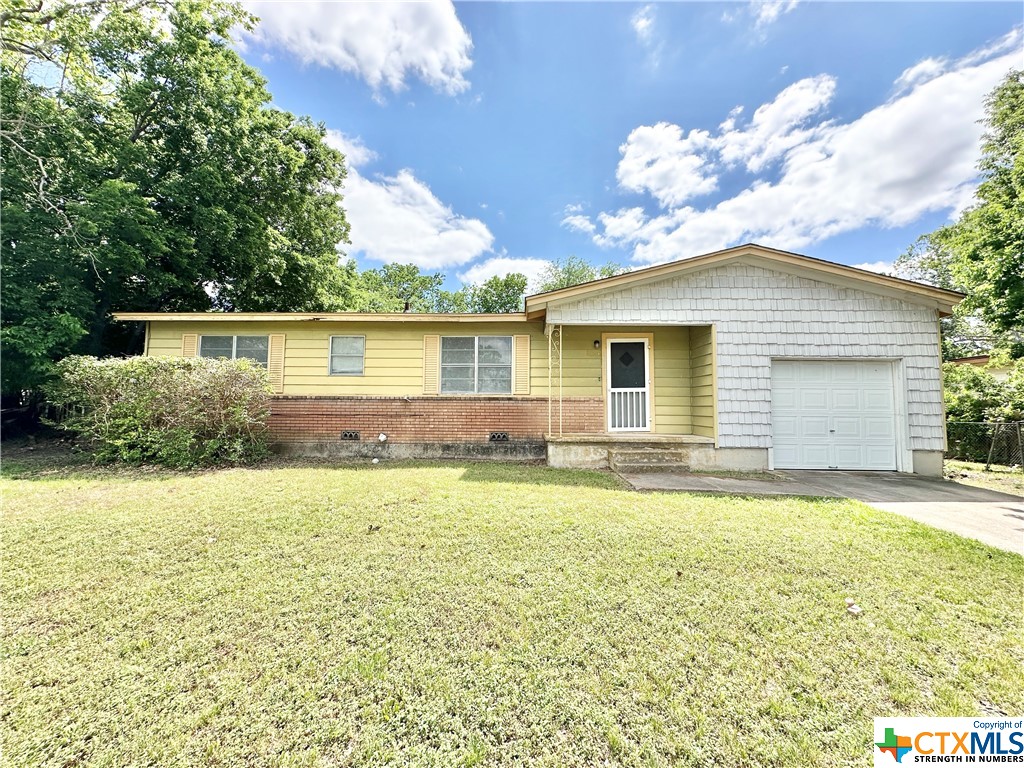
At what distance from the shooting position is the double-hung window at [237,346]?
8.79 meters

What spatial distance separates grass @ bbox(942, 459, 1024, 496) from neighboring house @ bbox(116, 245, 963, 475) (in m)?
0.66

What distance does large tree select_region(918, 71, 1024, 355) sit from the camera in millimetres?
8039

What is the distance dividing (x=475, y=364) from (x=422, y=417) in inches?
67.3

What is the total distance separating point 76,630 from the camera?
2.20 m

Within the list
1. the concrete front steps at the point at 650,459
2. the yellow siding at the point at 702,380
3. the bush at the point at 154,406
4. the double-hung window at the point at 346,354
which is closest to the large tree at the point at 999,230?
the yellow siding at the point at 702,380

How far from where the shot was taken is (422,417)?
845cm

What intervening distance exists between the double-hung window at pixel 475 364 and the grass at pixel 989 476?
873 cm

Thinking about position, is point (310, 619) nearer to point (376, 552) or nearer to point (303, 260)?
point (376, 552)

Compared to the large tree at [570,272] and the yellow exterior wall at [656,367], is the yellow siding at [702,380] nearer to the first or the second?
the yellow exterior wall at [656,367]

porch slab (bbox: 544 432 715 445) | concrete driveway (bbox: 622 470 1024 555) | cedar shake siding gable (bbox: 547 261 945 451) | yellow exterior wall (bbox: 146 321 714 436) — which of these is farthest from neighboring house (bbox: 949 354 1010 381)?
porch slab (bbox: 544 432 715 445)

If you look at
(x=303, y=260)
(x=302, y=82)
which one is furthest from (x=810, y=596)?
(x=303, y=260)

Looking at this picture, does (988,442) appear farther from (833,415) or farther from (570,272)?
(570,272)

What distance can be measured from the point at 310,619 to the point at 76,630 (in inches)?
50.9

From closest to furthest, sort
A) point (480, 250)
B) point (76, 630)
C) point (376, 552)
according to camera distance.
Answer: point (76, 630), point (376, 552), point (480, 250)
